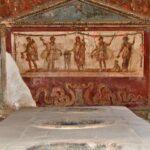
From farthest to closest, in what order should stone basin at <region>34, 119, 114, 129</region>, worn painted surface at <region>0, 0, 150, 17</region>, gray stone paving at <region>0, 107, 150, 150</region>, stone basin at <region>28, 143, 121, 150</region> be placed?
1. worn painted surface at <region>0, 0, 150, 17</region>
2. stone basin at <region>34, 119, 114, 129</region>
3. gray stone paving at <region>0, 107, 150, 150</region>
4. stone basin at <region>28, 143, 121, 150</region>

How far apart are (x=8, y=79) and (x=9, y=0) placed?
4.21ft

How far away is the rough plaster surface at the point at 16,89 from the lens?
7477mm

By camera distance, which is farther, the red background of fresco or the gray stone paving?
the red background of fresco

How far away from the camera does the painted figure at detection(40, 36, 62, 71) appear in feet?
24.6

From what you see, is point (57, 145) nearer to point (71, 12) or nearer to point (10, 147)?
point (10, 147)

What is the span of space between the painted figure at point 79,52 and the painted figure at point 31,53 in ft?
2.14

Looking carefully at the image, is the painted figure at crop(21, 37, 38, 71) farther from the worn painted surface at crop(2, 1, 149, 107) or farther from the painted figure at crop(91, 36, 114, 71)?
the painted figure at crop(91, 36, 114, 71)

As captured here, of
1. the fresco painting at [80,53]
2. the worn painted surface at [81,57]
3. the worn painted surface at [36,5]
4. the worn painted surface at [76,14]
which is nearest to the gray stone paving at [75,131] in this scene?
the worn painted surface at [81,57]

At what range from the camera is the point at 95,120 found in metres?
5.14

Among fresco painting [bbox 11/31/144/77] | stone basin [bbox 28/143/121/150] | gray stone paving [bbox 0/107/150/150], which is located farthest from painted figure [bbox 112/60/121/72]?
stone basin [bbox 28/143/121/150]

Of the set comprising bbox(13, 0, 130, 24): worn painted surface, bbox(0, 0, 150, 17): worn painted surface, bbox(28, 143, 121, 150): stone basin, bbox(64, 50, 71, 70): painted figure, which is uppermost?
bbox(0, 0, 150, 17): worn painted surface

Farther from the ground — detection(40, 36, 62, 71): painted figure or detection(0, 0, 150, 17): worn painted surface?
detection(0, 0, 150, 17): worn painted surface

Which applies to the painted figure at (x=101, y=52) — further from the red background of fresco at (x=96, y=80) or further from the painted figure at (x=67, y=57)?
the painted figure at (x=67, y=57)

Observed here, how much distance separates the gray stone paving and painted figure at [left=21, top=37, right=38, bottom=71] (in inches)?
68.1
